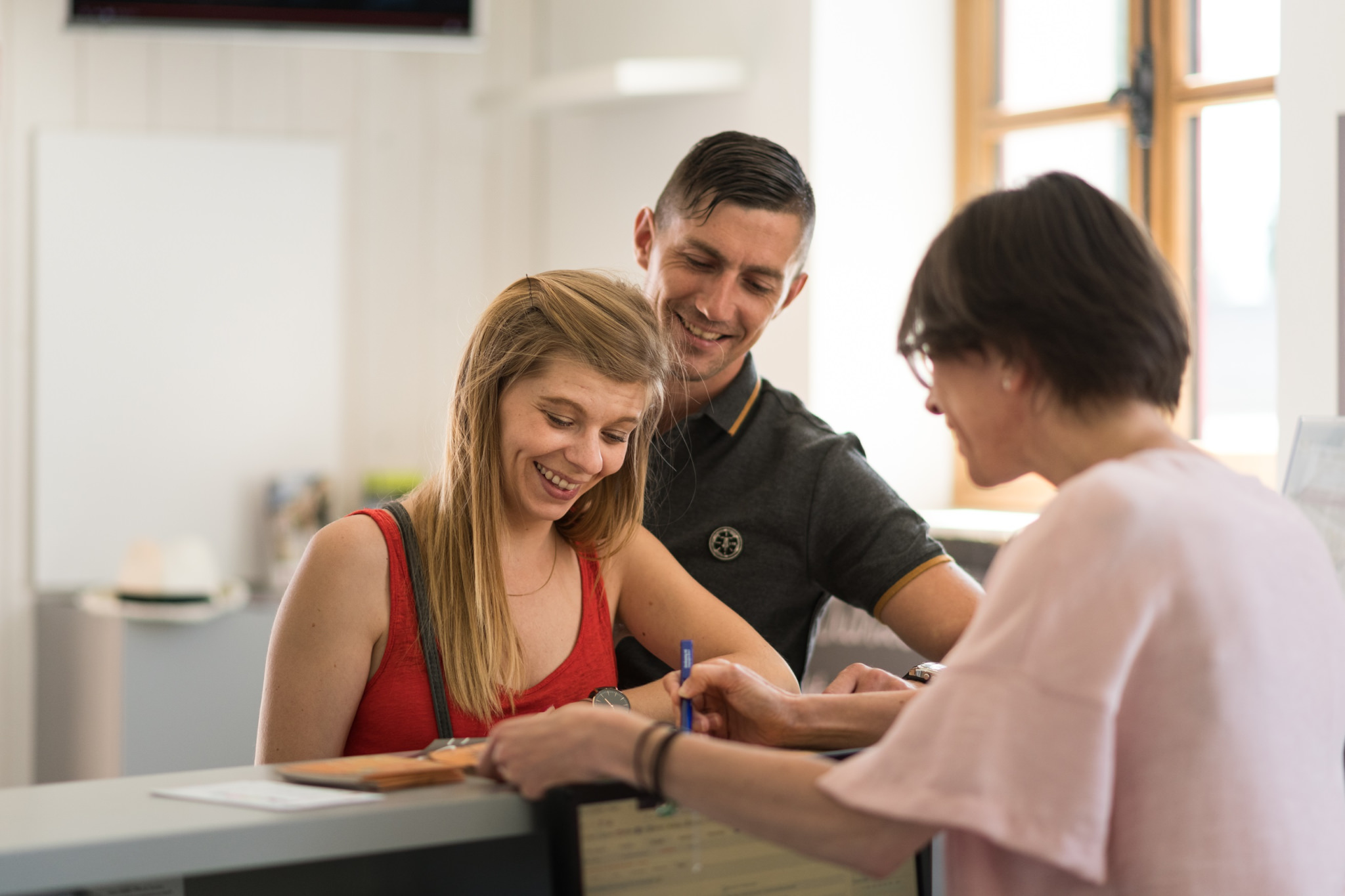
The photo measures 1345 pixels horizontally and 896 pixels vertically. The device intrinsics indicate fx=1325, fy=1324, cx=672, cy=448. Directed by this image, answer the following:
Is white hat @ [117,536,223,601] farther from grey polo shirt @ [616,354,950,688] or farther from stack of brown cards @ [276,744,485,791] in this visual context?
stack of brown cards @ [276,744,485,791]

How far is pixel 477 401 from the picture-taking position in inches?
62.5

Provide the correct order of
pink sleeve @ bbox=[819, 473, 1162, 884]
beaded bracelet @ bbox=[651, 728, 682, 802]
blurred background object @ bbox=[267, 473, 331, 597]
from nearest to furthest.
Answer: pink sleeve @ bbox=[819, 473, 1162, 884], beaded bracelet @ bbox=[651, 728, 682, 802], blurred background object @ bbox=[267, 473, 331, 597]

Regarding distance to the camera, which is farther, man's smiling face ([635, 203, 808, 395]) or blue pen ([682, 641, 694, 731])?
man's smiling face ([635, 203, 808, 395])

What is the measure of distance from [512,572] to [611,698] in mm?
225

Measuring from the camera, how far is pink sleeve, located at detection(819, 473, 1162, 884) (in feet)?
2.81

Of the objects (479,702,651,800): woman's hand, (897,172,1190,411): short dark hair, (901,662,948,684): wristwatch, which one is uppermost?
(897,172,1190,411): short dark hair

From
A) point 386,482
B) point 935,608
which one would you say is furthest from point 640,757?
point 386,482

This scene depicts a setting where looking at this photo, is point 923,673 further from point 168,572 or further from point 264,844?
point 168,572

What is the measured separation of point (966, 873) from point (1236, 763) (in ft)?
0.67

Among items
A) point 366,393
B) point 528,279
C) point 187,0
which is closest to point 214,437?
point 366,393

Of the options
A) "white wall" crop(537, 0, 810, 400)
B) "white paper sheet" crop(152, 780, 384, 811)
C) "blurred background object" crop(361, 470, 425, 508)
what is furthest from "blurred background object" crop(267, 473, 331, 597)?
"white paper sheet" crop(152, 780, 384, 811)

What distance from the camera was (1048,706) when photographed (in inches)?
34.0

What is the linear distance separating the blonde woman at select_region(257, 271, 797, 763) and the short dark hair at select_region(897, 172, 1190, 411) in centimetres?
64

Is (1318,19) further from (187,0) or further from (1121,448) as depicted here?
(187,0)
